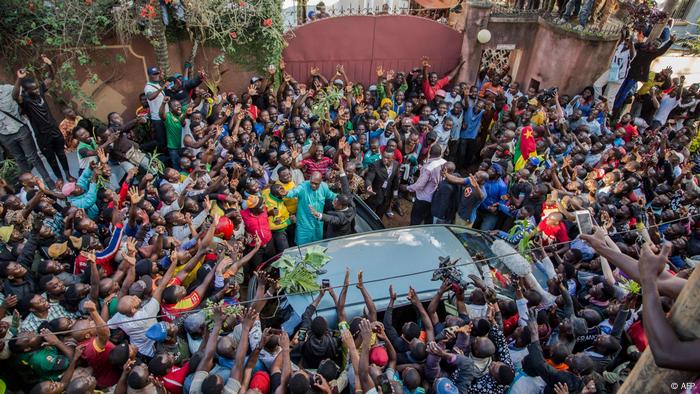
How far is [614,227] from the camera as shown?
6.25 m

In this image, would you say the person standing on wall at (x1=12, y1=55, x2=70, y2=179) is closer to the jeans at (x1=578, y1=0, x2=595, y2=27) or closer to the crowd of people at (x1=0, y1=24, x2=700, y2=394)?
the crowd of people at (x1=0, y1=24, x2=700, y2=394)

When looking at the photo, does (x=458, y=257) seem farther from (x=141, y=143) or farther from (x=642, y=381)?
(x=141, y=143)

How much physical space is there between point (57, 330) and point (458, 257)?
4.25 m

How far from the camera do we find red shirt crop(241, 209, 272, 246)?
6074mm

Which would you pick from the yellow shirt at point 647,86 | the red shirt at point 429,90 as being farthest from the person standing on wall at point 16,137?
the yellow shirt at point 647,86

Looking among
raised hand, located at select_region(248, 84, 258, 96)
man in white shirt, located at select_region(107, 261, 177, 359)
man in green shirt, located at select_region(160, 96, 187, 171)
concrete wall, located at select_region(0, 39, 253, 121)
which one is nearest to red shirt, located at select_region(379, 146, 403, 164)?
raised hand, located at select_region(248, 84, 258, 96)

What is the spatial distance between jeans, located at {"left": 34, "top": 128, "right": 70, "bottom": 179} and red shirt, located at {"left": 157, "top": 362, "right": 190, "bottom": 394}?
541 cm

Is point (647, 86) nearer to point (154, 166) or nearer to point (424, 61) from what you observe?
point (424, 61)

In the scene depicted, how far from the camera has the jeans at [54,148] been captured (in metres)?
7.41

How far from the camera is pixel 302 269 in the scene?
5.16 m

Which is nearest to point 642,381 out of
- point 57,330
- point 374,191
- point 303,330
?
point 303,330

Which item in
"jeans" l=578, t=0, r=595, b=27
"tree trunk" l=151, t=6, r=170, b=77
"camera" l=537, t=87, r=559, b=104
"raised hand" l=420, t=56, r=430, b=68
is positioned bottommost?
"camera" l=537, t=87, r=559, b=104

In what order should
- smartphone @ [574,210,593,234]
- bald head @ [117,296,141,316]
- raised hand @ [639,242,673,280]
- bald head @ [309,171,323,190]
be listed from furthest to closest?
bald head @ [309,171,323,190] → smartphone @ [574,210,593,234] → bald head @ [117,296,141,316] → raised hand @ [639,242,673,280]

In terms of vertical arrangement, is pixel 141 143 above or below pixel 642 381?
below
